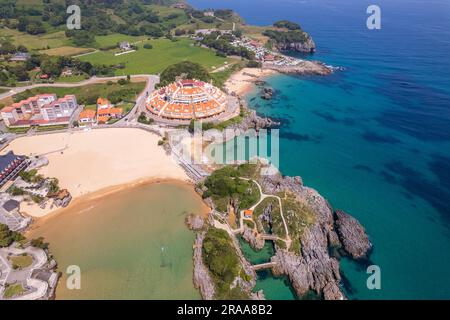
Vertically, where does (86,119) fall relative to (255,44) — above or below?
below

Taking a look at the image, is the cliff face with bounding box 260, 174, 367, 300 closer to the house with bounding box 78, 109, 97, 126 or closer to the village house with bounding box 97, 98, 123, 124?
the village house with bounding box 97, 98, 123, 124

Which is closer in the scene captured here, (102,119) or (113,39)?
(102,119)

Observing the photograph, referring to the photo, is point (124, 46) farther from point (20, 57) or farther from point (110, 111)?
point (110, 111)

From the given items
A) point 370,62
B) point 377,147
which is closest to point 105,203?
point 377,147

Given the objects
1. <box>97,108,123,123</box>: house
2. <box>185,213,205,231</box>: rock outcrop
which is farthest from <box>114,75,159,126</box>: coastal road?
<box>185,213,205,231</box>: rock outcrop

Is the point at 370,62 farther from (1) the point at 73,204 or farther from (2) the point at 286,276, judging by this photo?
(1) the point at 73,204

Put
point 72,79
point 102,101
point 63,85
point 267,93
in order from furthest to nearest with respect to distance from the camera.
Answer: point 72,79
point 63,85
point 267,93
point 102,101

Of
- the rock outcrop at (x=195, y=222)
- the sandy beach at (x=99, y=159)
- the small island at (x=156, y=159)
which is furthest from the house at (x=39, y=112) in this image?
the rock outcrop at (x=195, y=222)

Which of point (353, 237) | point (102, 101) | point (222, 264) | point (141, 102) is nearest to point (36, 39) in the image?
point (102, 101)
